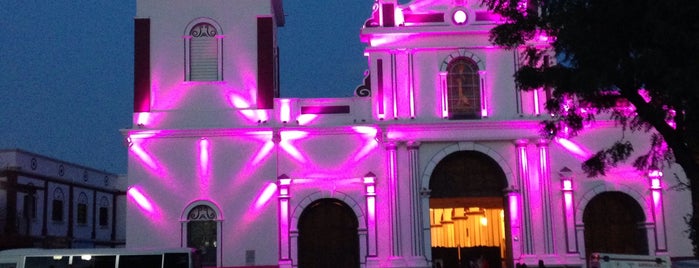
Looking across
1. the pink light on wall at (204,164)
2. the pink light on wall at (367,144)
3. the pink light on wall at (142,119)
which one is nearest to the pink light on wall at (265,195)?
the pink light on wall at (204,164)

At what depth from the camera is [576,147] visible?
99.7 feet

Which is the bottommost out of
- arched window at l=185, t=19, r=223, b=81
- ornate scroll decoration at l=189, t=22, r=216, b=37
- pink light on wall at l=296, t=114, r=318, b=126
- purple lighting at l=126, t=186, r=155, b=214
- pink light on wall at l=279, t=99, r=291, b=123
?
purple lighting at l=126, t=186, r=155, b=214

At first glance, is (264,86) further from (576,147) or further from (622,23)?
(622,23)

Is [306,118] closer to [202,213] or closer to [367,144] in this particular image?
[367,144]

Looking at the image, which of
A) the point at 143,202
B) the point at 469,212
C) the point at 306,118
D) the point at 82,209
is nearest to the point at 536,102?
the point at 469,212

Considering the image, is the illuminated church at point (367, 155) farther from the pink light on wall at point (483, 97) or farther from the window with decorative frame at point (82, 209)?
the window with decorative frame at point (82, 209)

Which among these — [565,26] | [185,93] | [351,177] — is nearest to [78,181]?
[185,93]

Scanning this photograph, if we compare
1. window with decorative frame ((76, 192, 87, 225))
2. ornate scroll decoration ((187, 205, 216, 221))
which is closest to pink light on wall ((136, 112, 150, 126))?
ornate scroll decoration ((187, 205, 216, 221))

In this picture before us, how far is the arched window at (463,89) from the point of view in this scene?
3038cm

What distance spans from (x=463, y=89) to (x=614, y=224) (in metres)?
6.84

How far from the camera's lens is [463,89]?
100 feet

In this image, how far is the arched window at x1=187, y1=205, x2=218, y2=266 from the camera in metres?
29.7

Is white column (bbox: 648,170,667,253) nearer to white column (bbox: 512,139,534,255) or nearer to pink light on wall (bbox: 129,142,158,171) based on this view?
white column (bbox: 512,139,534,255)

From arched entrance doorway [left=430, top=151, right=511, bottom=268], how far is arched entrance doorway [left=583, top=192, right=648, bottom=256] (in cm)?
290
